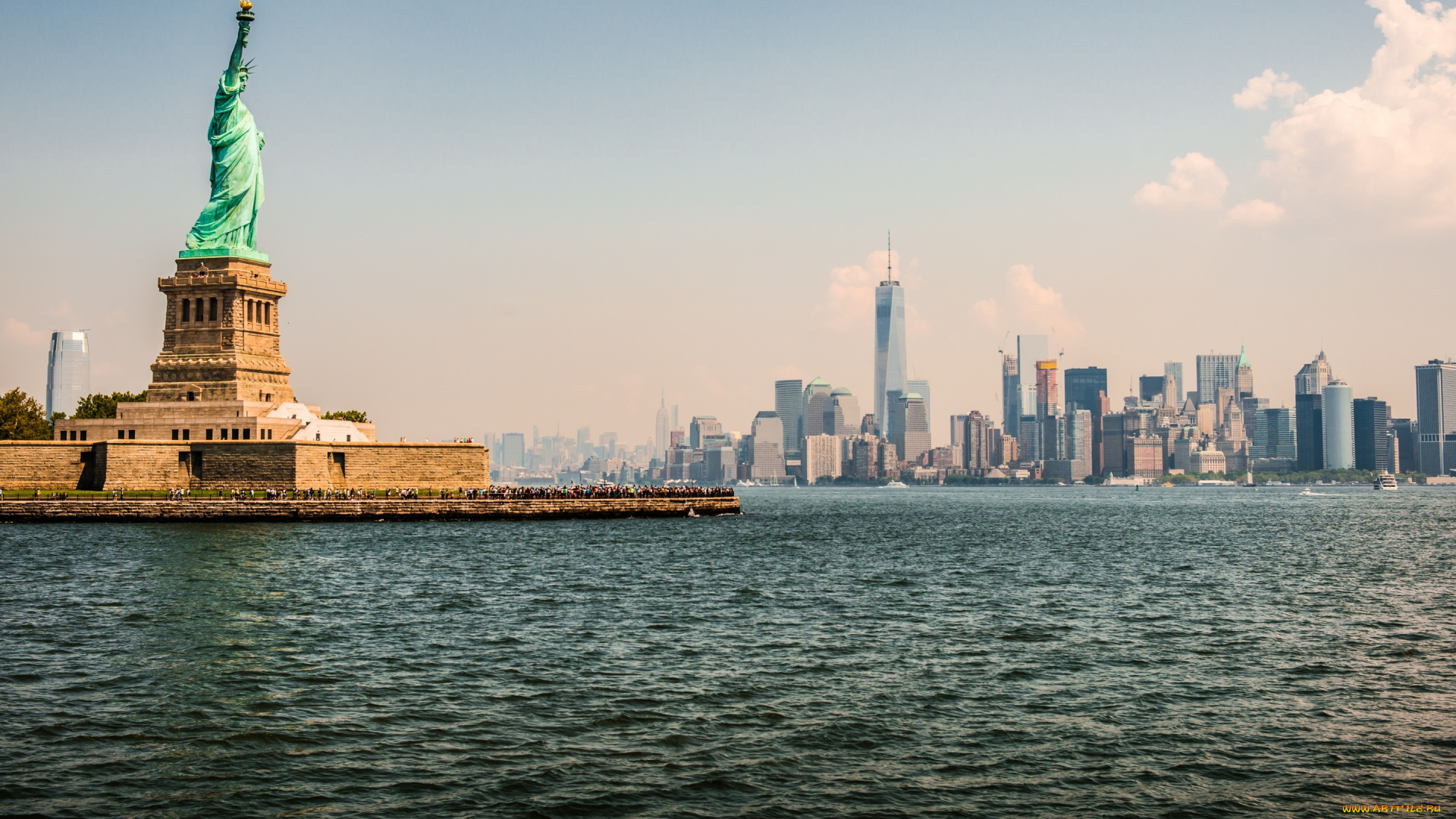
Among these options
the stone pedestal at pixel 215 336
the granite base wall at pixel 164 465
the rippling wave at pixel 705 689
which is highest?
the stone pedestal at pixel 215 336

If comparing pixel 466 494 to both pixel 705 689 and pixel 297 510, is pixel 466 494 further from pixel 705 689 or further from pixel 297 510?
pixel 705 689

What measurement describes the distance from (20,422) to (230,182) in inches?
1176

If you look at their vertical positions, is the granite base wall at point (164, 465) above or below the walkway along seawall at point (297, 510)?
above

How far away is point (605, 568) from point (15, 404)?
76880 mm

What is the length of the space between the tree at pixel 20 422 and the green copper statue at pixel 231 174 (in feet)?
78.0

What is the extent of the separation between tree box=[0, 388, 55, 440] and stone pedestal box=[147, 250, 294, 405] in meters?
17.4

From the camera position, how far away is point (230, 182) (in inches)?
3893

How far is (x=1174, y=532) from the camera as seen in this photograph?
98.8 meters

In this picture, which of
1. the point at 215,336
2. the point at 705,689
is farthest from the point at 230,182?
the point at 705,689

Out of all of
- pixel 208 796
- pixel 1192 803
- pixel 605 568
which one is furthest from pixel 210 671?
pixel 605 568

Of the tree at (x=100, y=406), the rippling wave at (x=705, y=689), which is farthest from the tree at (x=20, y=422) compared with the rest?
the rippling wave at (x=705, y=689)

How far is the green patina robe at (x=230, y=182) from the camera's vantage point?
9819cm

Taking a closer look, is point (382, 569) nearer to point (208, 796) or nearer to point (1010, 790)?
point (208, 796)

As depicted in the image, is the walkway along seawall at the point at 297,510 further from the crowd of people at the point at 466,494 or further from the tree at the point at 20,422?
the tree at the point at 20,422
